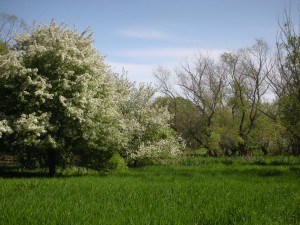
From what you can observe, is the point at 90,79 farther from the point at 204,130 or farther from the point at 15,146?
the point at 204,130

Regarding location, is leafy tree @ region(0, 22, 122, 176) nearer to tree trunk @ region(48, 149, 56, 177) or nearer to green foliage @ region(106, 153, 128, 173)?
tree trunk @ region(48, 149, 56, 177)

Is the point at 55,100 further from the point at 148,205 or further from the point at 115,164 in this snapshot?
the point at 148,205

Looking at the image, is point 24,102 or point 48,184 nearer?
point 48,184

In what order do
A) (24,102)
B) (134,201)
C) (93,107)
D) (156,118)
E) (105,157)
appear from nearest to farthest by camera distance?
(134,201)
(24,102)
(93,107)
(105,157)
(156,118)

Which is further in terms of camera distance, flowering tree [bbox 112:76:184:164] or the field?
flowering tree [bbox 112:76:184:164]

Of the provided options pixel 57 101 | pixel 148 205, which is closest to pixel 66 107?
pixel 57 101

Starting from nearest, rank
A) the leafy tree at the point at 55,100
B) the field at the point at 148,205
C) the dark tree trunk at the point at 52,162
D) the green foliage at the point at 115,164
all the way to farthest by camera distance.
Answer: the field at the point at 148,205, the leafy tree at the point at 55,100, the dark tree trunk at the point at 52,162, the green foliage at the point at 115,164

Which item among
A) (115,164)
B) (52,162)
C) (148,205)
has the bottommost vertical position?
(148,205)

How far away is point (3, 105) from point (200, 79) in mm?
35369

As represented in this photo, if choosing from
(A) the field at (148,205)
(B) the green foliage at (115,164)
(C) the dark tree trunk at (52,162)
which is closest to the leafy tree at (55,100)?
(C) the dark tree trunk at (52,162)

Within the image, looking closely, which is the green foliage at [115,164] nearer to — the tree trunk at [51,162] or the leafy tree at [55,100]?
the leafy tree at [55,100]

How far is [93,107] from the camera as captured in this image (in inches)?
751

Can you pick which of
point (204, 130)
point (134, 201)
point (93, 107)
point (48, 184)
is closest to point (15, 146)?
point (93, 107)

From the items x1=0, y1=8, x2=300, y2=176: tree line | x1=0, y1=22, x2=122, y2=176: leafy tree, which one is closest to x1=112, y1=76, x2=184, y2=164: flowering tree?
x1=0, y1=8, x2=300, y2=176: tree line
